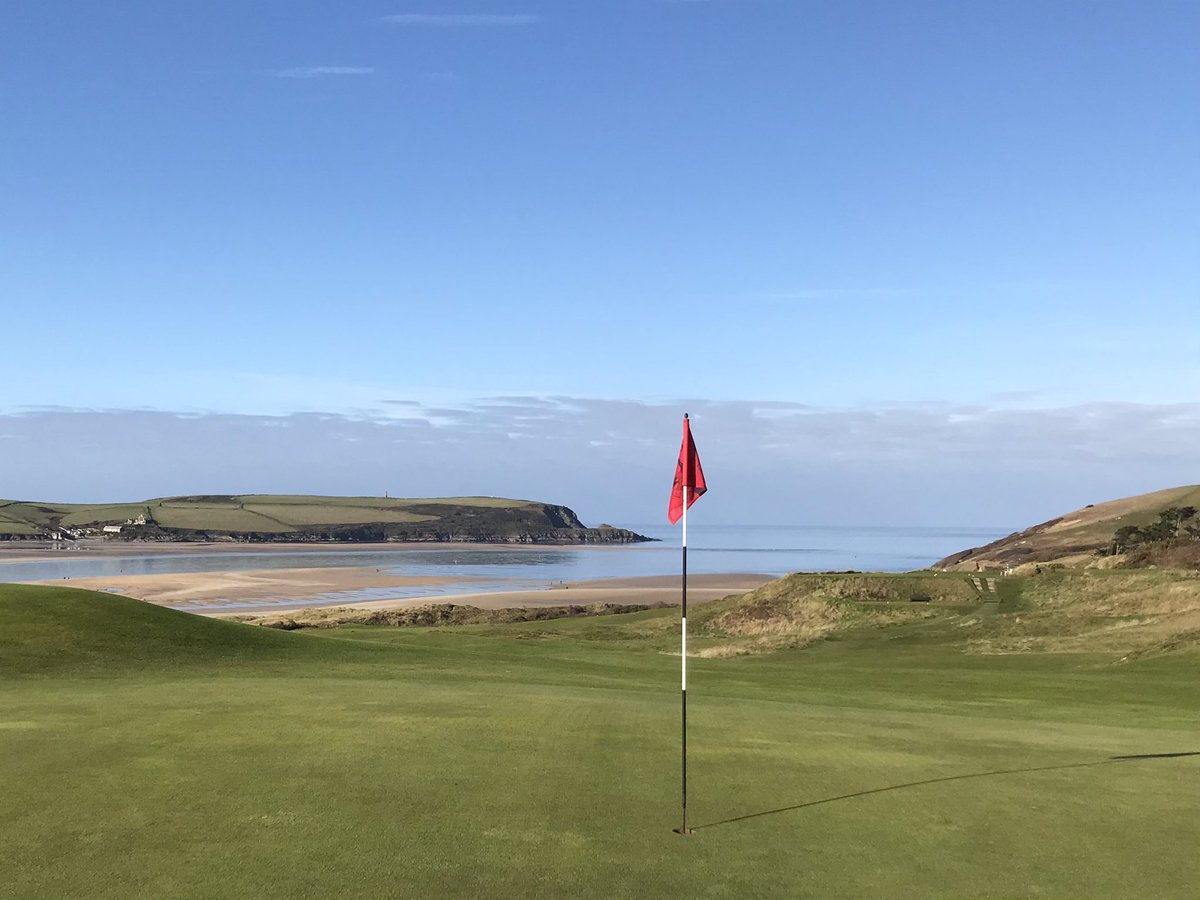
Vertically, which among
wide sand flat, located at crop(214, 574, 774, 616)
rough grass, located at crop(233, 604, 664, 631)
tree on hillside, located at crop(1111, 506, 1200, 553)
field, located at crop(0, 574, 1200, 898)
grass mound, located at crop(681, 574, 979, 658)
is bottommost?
wide sand flat, located at crop(214, 574, 774, 616)

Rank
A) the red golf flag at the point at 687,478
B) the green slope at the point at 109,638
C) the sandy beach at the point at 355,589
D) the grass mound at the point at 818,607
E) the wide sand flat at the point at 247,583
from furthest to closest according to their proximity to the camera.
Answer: the wide sand flat at the point at 247,583
the sandy beach at the point at 355,589
the grass mound at the point at 818,607
the green slope at the point at 109,638
the red golf flag at the point at 687,478

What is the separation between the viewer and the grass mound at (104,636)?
69.5 feet

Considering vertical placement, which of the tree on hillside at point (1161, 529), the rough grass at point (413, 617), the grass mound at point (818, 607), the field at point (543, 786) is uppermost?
the tree on hillside at point (1161, 529)

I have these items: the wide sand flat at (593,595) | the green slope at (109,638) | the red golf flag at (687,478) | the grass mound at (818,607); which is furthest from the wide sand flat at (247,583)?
the red golf flag at (687,478)

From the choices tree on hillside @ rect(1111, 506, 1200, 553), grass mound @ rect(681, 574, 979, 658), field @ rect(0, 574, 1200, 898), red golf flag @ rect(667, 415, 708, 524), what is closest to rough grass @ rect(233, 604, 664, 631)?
grass mound @ rect(681, 574, 979, 658)

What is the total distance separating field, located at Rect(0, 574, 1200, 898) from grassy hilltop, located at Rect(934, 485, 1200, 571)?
66175mm

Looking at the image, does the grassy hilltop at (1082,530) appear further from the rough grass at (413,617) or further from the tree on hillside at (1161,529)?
the rough grass at (413,617)

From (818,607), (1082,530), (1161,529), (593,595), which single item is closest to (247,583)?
(593,595)

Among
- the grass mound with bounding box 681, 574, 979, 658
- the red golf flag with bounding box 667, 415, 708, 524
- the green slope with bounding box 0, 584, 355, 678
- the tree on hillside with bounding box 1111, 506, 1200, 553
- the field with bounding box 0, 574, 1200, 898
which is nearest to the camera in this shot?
the field with bounding box 0, 574, 1200, 898

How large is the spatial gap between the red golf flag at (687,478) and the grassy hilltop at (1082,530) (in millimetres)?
73423

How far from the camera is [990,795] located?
36.8ft

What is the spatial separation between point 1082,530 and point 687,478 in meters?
96.7

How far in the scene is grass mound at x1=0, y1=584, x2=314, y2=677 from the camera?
21172 mm

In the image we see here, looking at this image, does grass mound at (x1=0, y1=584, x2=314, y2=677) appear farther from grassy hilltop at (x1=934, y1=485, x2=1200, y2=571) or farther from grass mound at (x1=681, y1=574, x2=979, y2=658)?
grassy hilltop at (x1=934, y1=485, x2=1200, y2=571)
